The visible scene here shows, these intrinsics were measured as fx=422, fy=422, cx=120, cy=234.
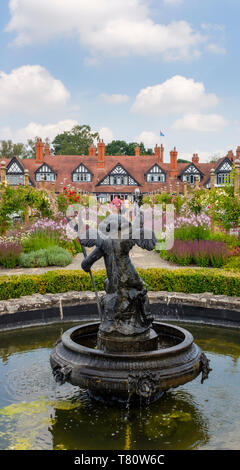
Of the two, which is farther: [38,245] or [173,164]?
[173,164]

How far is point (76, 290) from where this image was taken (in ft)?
28.7

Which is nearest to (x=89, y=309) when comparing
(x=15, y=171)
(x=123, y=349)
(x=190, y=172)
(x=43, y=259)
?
(x=123, y=349)

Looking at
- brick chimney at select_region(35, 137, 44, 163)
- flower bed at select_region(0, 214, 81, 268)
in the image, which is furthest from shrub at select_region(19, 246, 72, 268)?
brick chimney at select_region(35, 137, 44, 163)

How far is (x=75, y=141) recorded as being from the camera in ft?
237

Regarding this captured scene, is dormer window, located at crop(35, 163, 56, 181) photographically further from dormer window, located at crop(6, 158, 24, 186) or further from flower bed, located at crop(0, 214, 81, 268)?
flower bed, located at crop(0, 214, 81, 268)

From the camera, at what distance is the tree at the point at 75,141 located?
70.9 m

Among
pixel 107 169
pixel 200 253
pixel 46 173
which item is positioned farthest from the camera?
pixel 107 169

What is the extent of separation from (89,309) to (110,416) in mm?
3707

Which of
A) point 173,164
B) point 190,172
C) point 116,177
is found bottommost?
point 116,177

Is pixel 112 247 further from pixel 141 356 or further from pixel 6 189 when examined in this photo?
pixel 6 189

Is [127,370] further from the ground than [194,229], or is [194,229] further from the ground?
[194,229]

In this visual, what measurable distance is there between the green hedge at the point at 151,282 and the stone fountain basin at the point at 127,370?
3822 mm

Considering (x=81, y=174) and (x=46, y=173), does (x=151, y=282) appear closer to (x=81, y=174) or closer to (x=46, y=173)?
(x=81, y=174)

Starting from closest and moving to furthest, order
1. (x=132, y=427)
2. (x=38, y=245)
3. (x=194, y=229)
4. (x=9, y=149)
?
1. (x=132, y=427)
2. (x=38, y=245)
3. (x=194, y=229)
4. (x=9, y=149)
